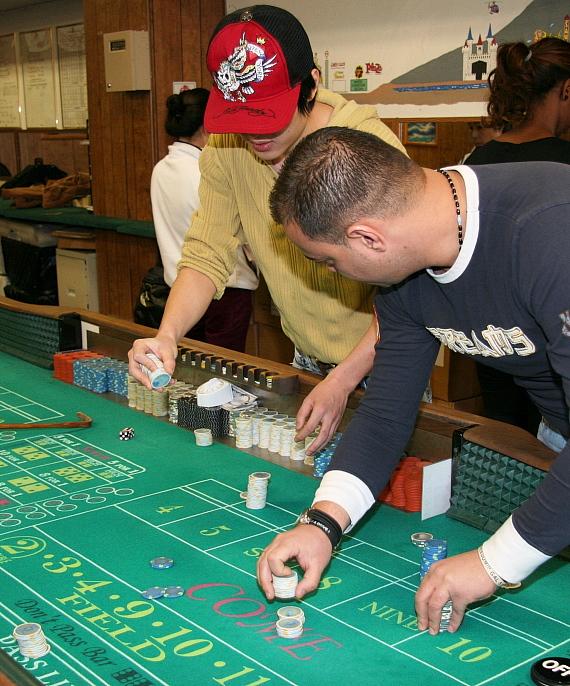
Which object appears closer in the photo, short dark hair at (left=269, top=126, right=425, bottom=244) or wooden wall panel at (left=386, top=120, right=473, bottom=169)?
short dark hair at (left=269, top=126, right=425, bottom=244)

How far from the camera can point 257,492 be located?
1946 millimetres

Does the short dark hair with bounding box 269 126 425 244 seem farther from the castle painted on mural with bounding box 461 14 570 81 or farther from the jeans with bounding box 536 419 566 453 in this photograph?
the castle painted on mural with bounding box 461 14 570 81

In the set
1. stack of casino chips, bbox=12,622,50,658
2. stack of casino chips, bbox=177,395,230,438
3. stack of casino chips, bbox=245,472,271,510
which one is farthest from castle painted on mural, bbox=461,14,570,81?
stack of casino chips, bbox=12,622,50,658

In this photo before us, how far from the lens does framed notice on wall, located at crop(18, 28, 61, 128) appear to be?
868cm

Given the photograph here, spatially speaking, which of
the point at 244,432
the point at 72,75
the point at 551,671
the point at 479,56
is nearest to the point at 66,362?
the point at 244,432

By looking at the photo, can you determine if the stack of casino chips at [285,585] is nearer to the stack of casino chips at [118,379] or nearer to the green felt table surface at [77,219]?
the stack of casino chips at [118,379]

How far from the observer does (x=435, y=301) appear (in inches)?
61.0

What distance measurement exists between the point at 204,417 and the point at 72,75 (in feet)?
22.2

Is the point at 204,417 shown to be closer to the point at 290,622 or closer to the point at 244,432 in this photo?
the point at 244,432

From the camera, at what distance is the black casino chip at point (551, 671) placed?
128 centimetres

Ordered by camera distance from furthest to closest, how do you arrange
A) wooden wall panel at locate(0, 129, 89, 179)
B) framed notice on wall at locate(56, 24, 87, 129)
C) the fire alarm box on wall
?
1. wooden wall panel at locate(0, 129, 89, 179)
2. framed notice on wall at locate(56, 24, 87, 129)
3. the fire alarm box on wall

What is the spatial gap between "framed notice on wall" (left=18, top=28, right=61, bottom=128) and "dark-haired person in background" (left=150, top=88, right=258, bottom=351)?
5.18 metres

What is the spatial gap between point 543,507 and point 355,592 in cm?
42

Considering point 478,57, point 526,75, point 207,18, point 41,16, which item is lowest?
point 526,75
